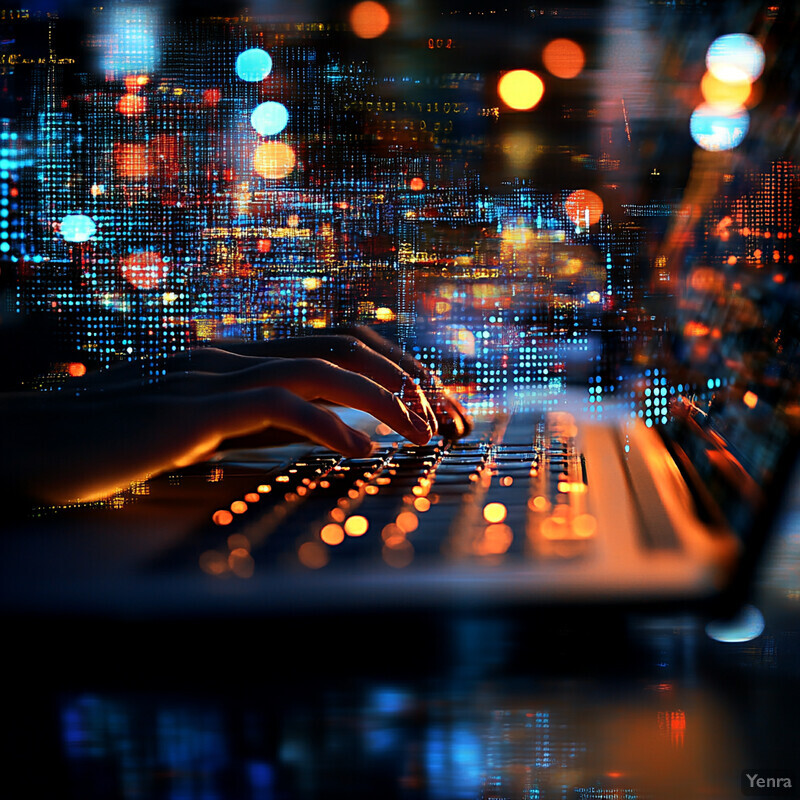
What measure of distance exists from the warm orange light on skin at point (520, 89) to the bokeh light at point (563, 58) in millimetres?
21

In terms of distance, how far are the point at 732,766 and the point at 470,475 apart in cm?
26

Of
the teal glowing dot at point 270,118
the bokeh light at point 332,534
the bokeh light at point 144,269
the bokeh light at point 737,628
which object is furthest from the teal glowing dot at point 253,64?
the bokeh light at point 737,628

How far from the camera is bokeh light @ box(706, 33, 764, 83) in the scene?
1.74 feet

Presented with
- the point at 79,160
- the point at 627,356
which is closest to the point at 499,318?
the point at 627,356

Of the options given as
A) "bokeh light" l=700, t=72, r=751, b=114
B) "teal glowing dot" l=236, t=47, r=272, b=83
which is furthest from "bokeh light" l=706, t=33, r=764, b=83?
"teal glowing dot" l=236, t=47, r=272, b=83

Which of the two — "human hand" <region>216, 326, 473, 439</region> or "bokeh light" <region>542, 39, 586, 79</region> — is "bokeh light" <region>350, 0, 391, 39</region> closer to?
"bokeh light" <region>542, 39, 586, 79</region>

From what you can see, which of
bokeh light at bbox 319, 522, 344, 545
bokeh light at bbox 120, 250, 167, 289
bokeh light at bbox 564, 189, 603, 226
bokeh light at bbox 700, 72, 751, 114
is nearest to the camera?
bokeh light at bbox 319, 522, 344, 545

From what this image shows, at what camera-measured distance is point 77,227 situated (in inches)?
25.6

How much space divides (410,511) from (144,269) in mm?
442

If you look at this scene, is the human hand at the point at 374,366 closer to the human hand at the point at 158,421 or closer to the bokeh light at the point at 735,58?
the human hand at the point at 158,421

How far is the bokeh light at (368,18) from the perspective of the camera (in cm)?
69

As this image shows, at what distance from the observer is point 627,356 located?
2.46 feet

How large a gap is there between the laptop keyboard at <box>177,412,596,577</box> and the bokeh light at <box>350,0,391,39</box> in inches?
17.2

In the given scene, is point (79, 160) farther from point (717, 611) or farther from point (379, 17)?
point (717, 611)
